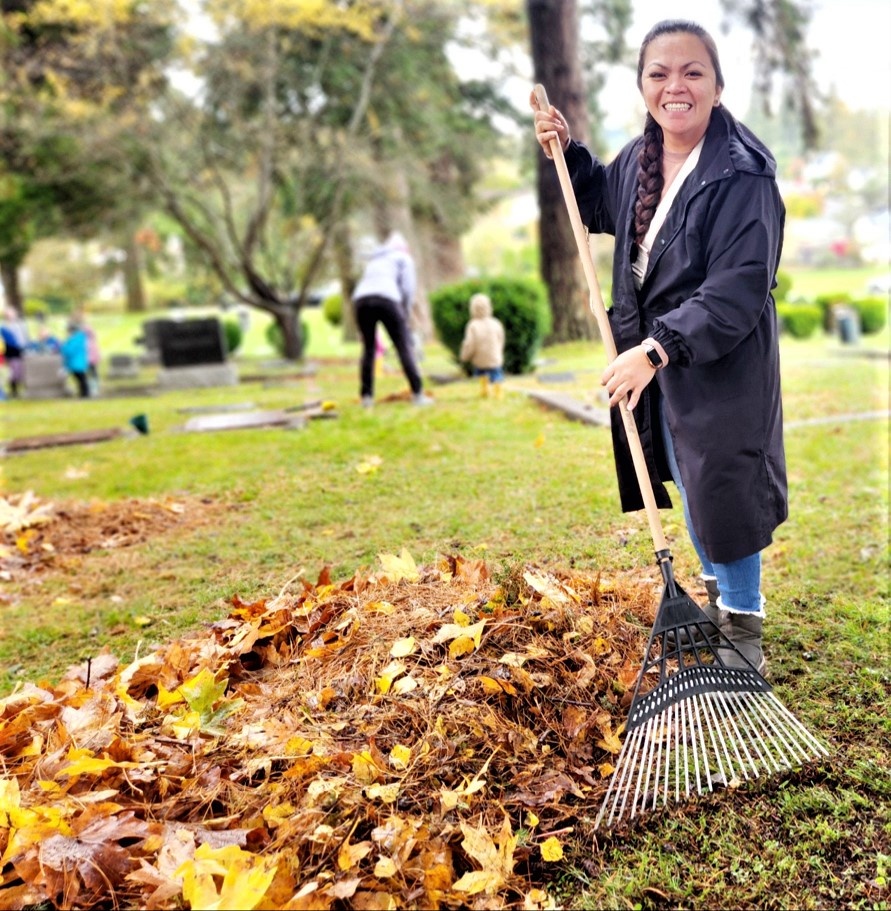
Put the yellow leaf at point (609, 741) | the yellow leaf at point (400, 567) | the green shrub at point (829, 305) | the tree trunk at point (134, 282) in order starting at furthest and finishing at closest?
1. the tree trunk at point (134, 282)
2. the green shrub at point (829, 305)
3. the yellow leaf at point (400, 567)
4. the yellow leaf at point (609, 741)

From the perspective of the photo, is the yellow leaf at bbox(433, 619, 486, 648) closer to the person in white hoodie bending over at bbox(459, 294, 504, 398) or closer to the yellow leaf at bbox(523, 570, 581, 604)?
the yellow leaf at bbox(523, 570, 581, 604)

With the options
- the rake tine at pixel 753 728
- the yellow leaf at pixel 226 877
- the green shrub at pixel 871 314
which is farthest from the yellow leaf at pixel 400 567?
the green shrub at pixel 871 314

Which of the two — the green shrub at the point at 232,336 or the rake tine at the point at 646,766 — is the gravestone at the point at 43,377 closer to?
the green shrub at the point at 232,336

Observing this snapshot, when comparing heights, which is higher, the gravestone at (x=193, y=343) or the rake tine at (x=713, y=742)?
the gravestone at (x=193, y=343)

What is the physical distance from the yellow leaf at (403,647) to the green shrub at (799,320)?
23158 mm

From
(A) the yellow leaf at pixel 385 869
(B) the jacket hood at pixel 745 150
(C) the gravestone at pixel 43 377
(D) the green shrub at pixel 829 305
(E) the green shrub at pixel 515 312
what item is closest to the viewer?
(A) the yellow leaf at pixel 385 869

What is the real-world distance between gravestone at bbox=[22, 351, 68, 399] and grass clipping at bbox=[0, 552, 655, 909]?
1374cm

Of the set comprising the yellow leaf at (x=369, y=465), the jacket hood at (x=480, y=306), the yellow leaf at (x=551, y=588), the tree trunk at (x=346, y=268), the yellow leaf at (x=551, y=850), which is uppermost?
the tree trunk at (x=346, y=268)

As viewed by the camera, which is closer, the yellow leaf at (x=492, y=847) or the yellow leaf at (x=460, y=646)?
the yellow leaf at (x=492, y=847)

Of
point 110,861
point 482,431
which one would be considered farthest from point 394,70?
point 110,861

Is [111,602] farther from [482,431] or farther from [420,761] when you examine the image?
[482,431]

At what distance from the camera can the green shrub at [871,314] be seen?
24.2m

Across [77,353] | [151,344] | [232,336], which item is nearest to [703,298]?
[77,353]

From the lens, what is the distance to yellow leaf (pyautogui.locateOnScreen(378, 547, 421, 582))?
9.65ft
